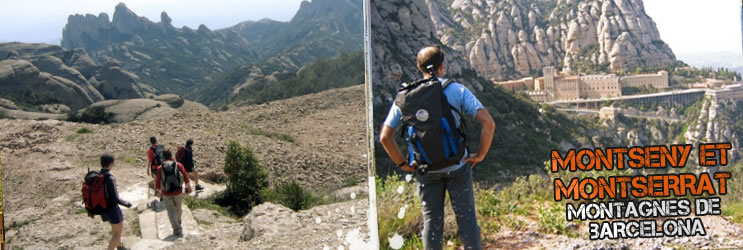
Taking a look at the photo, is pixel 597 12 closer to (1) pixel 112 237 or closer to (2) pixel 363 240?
(2) pixel 363 240

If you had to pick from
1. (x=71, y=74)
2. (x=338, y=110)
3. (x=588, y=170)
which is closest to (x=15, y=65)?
(x=71, y=74)

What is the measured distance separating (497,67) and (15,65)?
4885 millimetres

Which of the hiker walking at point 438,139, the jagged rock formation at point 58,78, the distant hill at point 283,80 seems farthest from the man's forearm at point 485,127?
the jagged rock formation at point 58,78

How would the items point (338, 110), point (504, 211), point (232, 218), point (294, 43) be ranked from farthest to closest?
point (294, 43) → point (338, 110) → point (232, 218) → point (504, 211)

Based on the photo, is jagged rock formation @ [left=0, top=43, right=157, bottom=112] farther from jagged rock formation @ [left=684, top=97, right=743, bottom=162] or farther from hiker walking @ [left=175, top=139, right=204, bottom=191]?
jagged rock formation @ [left=684, top=97, right=743, bottom=162]

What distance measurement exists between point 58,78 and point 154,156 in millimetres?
1248

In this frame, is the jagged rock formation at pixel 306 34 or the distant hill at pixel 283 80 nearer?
the distant hill at pixel 283 80

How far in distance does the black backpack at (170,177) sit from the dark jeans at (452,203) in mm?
2837

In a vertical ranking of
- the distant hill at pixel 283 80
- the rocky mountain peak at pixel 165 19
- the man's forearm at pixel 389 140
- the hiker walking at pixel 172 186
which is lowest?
the hiker walking at pixel 172 186

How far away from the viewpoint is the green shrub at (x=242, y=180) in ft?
17.7

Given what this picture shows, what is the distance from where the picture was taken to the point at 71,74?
17.1 ft

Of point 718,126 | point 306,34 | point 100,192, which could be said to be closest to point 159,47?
point 306,34

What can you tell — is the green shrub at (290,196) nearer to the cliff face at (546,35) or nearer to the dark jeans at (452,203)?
the cliff face at (546,35)

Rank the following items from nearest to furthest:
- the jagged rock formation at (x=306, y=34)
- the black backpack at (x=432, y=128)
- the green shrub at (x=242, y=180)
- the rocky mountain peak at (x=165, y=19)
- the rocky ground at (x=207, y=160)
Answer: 1. the black backpack at (x=432, y=128)
2. the rocky ground at (x=207, y=160)
3. the green shrub at (x=242, y=180)
4. the rocky mountain peak at (x=165, y=19)
5. the jagged rock formation at (x=306, y=34)
